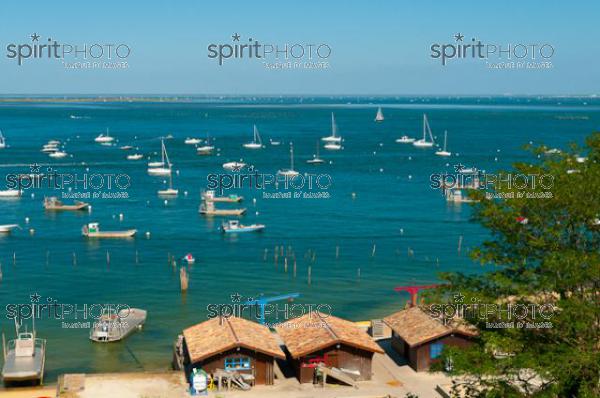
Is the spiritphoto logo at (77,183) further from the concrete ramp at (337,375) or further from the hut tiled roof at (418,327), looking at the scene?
the concrete ramp at (337,375)

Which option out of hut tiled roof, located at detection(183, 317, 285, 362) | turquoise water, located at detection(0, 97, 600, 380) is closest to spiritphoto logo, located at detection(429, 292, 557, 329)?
hut tiled roof, located at detection(183, 317, 285, 362)

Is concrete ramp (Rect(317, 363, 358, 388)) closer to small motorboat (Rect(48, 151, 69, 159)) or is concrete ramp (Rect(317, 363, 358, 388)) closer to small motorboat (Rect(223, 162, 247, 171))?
small motorboat (Rect(223, 162, 247, 171))

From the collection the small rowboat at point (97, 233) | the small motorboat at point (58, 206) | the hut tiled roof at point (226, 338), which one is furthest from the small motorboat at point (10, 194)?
the hut tiled roof at point (226, 338)

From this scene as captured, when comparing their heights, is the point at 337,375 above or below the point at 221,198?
below

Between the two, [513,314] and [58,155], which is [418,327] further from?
[58,155]

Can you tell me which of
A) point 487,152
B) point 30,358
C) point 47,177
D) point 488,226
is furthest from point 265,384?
point 487,152

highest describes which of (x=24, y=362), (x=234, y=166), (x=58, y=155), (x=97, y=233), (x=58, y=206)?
(x=58, y=155)

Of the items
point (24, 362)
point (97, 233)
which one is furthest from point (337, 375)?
point (97, 233)
